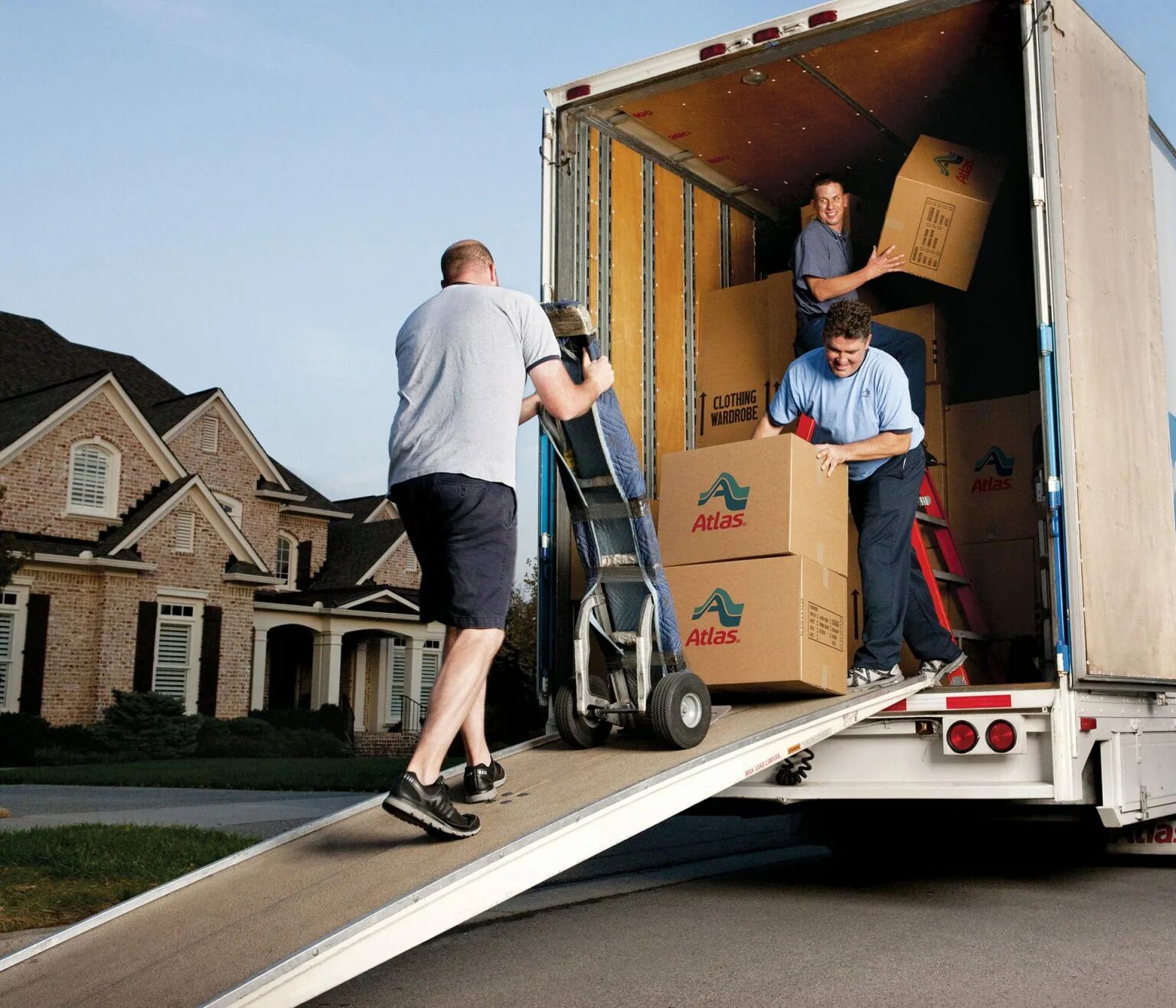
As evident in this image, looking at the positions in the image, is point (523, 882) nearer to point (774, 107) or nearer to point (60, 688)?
point (774, 107)

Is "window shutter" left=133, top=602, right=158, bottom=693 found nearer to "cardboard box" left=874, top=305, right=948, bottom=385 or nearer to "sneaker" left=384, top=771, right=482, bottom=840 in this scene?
"cardboard box" left=874, top=305, right=948, bottom=385

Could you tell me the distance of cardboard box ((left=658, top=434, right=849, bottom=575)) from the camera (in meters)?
4.71

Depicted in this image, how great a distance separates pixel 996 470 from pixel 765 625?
2503 millimetres

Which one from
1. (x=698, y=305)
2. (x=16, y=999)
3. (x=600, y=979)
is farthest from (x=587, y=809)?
(x=698, y=305)

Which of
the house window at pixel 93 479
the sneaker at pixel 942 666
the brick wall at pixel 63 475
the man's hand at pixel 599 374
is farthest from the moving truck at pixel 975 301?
the house window at pixel 93 479

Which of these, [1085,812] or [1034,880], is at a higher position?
[1085,812]

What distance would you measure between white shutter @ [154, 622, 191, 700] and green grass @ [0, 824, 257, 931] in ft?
51.9

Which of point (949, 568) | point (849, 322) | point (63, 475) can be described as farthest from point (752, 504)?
point (63, 475)

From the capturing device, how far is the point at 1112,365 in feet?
17.0

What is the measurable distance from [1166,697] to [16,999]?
4.68 metres

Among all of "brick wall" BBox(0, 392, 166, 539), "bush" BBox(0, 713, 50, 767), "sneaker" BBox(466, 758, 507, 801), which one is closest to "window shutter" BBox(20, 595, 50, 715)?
"bush" BBox(0, 713, 50, 767)

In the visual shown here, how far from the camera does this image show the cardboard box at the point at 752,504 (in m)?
4.71

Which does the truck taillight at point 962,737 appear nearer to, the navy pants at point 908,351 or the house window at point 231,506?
the navy pants at point 908,351

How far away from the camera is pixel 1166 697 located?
5.56 meters
